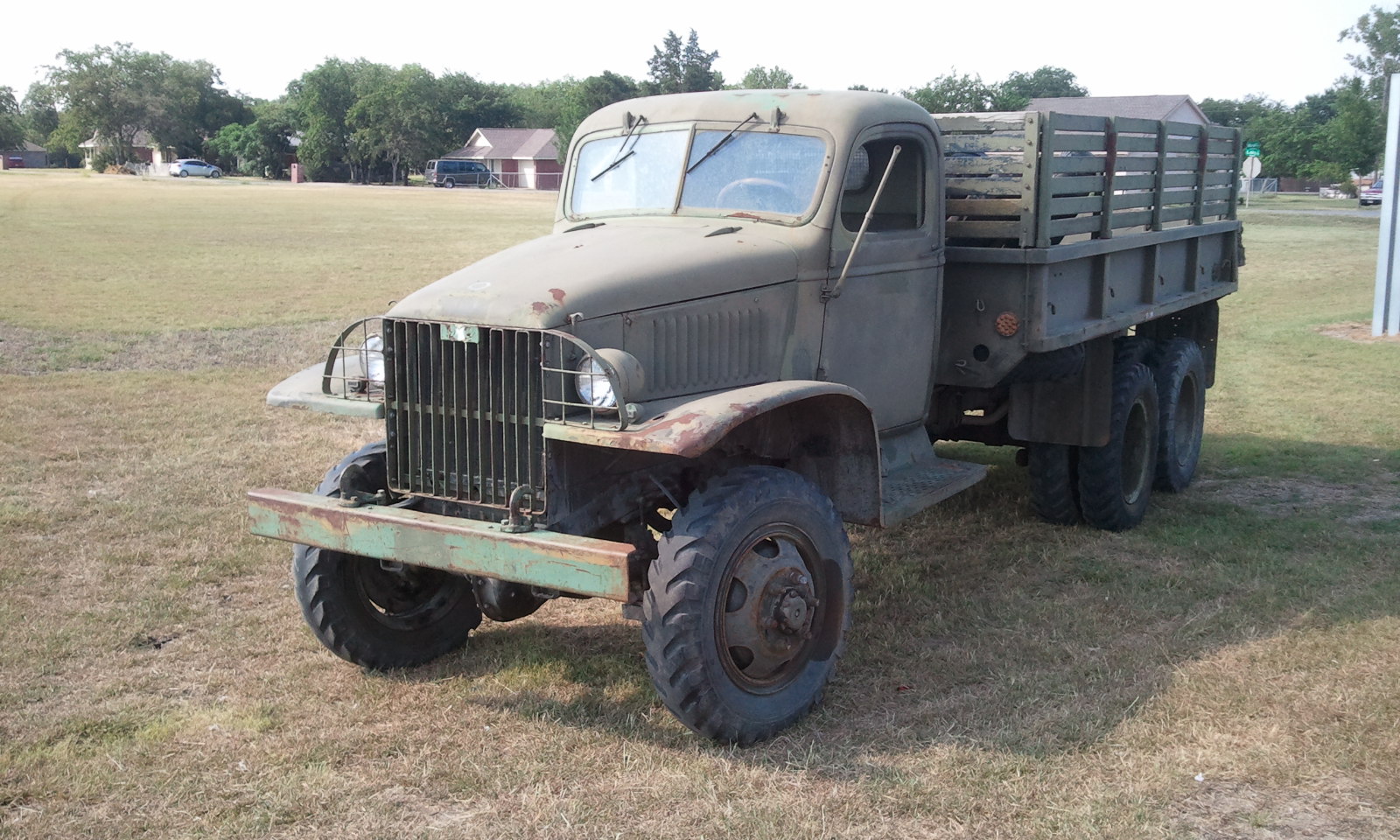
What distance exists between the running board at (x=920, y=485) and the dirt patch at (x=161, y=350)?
804 cm

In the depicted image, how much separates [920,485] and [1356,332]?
479 inches

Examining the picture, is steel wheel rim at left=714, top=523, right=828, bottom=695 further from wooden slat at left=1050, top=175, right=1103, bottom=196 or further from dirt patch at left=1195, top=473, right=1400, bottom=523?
dirt patch at left=1195, top=473, right=1400, bottom=523

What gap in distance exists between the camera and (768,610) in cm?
454

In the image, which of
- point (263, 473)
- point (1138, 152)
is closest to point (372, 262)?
point (263, 473)

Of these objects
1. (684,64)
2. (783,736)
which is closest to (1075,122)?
(783,736)

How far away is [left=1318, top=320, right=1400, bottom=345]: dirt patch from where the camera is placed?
14859 mm

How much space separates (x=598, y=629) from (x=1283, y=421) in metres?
6.92

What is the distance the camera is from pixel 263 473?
8.24 metres

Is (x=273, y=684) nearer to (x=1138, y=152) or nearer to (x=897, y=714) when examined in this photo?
(x=897, y=714)

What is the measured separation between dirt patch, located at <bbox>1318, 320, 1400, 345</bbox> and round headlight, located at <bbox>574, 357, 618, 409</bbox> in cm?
1298

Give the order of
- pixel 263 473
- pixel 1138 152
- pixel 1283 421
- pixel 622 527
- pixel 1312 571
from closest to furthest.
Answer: pixel 622 527 → pixel 1312 571 → pixel 1138 152 → pixel 263 473 → pixel 1283 421

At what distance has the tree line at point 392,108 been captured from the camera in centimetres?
6525

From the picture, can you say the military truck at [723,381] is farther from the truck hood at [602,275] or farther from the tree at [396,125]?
the tree at [396,125]

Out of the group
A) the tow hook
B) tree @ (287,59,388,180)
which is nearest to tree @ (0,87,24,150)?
tree @ (287,59,388,180)
